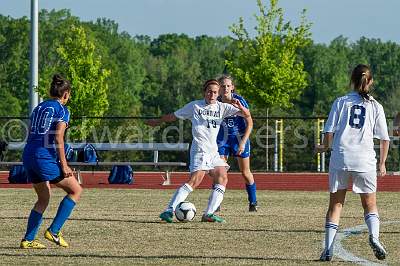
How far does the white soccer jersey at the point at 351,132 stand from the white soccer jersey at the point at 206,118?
400 cm

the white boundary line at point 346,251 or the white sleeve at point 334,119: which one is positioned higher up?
the white sleeve at point 334,119

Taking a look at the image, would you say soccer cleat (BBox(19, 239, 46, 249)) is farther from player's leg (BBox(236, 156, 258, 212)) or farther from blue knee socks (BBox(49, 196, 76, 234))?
player's leg (BBox(236, 156, 258, 212))

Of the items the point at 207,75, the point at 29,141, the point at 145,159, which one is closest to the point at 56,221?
the point at 29,141

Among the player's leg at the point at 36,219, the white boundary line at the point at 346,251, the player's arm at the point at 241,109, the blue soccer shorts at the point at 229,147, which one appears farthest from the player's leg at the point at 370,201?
the blue soccer shorts at the point at 229,147

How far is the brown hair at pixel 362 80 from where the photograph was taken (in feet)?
31.8

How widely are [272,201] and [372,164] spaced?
9829 mm

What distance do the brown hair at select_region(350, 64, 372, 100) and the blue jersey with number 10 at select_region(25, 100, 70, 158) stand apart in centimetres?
289

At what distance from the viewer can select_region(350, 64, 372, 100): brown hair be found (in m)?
9.68

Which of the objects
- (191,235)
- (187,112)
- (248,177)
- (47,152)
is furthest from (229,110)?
(47,152)

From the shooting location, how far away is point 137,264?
9.53m

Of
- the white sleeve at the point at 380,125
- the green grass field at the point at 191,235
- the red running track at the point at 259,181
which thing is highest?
the white sleeve at the point at 380,125

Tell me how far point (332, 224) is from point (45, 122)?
2967 millimetres

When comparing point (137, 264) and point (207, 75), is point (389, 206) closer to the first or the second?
point (137, 264)

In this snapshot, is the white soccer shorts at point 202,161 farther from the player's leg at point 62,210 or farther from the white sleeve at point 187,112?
the player's leg at point 62,210
